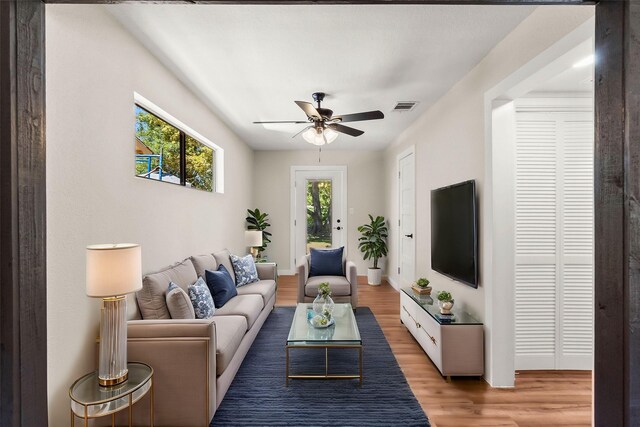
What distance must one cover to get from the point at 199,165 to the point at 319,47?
85.0 inches

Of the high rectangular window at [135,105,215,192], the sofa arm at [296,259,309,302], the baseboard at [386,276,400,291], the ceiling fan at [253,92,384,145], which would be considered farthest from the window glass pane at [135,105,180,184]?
the baseboard at [386,276,400,291]

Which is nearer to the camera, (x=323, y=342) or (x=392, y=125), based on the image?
(x=323, y=342)

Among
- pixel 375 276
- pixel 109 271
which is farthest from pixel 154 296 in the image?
pixel 375 276

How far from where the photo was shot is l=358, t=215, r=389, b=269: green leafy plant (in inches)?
226

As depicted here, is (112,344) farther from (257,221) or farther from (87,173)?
(257,221)

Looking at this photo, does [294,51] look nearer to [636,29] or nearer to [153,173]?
[153,173]

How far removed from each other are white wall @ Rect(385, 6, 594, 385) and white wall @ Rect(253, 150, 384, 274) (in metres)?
2.04

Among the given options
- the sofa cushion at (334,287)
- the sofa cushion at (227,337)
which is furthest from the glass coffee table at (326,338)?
the sofa cushion at (334,287)

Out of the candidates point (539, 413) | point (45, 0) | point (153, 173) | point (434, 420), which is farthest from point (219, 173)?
point (539, 413)

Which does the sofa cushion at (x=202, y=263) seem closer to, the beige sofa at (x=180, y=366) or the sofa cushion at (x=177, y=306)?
the sofa cushion at (x=177, y=306)

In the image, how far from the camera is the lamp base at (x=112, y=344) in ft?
5.11

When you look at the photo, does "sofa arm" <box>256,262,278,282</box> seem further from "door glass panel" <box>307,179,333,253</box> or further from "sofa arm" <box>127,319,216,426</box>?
"sofa arm" <box>127,319,216,426</box>

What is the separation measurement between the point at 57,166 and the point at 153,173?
1.13 m

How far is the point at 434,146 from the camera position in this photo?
3.54 metres
